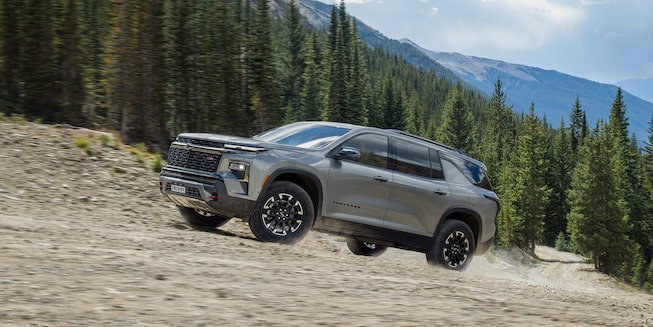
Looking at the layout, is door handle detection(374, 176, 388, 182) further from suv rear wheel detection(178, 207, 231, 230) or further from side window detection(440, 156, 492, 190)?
suv rear wheel detection(178, 207, 231, 230)

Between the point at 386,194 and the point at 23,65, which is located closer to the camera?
the point at 386,194

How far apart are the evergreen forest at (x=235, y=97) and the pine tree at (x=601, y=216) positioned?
0.11m

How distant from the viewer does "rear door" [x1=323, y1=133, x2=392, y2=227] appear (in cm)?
912

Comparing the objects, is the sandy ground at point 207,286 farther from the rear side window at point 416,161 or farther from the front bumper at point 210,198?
the rear side window at point 416,161

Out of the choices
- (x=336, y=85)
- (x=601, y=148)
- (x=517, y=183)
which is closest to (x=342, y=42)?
(x=336, y=85)

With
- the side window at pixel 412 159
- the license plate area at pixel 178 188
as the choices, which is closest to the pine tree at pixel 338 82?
the side window at pixel 412 159

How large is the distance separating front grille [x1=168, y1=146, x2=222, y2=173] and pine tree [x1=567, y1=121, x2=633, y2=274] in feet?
172

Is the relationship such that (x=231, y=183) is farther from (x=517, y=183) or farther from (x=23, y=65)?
(x=517, y=183)

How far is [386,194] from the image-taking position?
31.3 ft

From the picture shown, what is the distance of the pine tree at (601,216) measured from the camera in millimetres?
54969

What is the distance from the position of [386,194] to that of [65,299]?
5814 mm

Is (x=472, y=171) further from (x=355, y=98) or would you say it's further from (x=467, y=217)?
(x=355, y=98)

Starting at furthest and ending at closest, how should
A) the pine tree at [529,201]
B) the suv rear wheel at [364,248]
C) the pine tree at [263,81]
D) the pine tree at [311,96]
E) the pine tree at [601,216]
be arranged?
the pine tree at [311,96]
the pine tree at [529,201]
the pine tree at [263,81]
the pine tree at [601,216]
the suv rear wheel at [364,248]

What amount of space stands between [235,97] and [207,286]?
58472 millimetres
